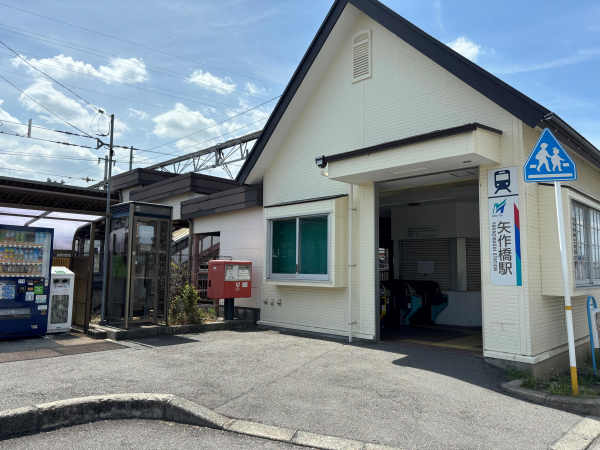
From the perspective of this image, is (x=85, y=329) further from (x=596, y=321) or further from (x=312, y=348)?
(x=596, y=321)

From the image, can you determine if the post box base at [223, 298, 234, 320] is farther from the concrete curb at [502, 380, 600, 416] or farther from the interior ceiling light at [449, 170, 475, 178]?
the concrete curb at [502, 380, 600, 416]

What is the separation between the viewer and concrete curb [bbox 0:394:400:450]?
4379 mm

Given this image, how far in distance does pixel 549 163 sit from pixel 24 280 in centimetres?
912

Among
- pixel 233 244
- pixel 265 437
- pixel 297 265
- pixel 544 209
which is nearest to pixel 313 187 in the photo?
pixel 297 265

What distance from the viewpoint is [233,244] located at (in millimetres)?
12742

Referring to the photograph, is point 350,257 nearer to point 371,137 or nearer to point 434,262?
point 371,137

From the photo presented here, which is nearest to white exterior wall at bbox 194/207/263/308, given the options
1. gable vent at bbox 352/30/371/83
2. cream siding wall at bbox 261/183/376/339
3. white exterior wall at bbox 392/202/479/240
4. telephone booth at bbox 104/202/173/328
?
cream siding wall at bbox 261/183/376/339

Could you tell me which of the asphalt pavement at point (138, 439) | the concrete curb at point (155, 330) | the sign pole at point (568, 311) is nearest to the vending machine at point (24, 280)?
the concrete curb at point (155, 330)

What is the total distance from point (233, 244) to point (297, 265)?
3198 millimetres

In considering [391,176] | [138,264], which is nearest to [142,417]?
[138,264]

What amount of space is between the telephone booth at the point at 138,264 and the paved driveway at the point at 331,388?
5.19 ft

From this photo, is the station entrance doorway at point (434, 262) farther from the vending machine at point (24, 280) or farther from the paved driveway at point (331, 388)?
the vending machine at point (24, 280)

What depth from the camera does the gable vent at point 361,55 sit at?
952 cm

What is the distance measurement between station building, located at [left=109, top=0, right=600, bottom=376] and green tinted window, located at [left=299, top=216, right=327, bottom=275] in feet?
0.11
